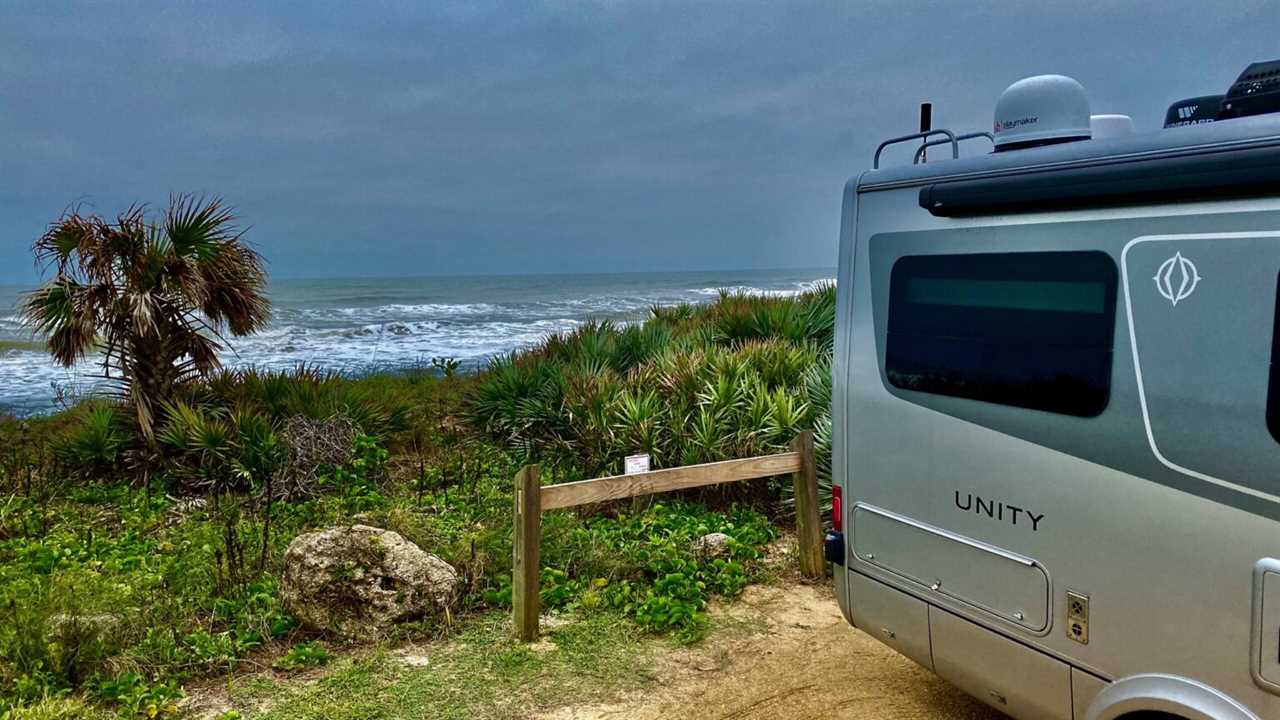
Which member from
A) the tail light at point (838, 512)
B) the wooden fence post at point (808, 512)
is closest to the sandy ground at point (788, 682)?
the wooden fence post at point (808, 512)

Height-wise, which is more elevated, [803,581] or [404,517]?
[404,517]

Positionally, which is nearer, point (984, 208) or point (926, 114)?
point (984, 208)

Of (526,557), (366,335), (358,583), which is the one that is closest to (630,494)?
(526,557)

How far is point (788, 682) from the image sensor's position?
501 centimetres

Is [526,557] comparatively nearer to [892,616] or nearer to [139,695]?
[139,695]

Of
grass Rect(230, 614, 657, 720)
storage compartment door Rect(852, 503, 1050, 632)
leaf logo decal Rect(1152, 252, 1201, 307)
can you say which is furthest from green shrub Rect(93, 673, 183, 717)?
leaf logo decal Rect(1152, 252, 1201, 307)

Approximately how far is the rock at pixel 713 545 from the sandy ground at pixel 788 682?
0.93 m

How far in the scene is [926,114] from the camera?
4.88m

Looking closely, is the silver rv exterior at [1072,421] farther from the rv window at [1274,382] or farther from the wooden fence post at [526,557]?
the wooden fence post at [526,557]

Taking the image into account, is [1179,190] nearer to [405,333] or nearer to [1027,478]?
[1027,478]

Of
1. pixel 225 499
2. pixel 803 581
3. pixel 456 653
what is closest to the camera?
pixel 456 653

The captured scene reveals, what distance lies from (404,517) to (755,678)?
3.22 m

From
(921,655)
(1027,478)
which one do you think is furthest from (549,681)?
(1027,478)

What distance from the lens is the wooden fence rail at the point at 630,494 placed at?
549cm
